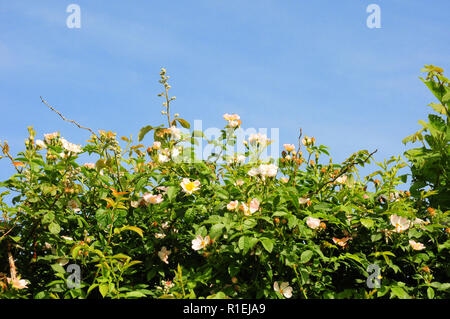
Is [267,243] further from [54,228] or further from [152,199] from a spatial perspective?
[54,228]

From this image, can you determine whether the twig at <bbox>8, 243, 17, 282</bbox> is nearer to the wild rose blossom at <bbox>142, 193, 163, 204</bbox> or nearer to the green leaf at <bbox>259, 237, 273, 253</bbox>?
the wild rose blossom at <bbox>142, 193, 163, 204</bbox>

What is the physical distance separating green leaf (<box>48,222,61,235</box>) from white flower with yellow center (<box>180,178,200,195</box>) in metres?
0.71

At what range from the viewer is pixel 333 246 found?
2.61 meters

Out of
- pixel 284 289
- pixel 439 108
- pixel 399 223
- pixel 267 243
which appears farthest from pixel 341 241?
pixel 439 108

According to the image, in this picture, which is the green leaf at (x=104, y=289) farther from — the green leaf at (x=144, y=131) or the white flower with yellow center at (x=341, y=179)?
the white flower with yellow center at (x=341, y=179)

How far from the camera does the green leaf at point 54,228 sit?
99.3 inches

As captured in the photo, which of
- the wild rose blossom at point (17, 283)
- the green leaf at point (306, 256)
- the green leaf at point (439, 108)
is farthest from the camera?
the green leaf at point (439, 108)

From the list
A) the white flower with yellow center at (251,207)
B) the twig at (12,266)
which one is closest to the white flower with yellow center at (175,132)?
the white flower with yellow center at (251,207)

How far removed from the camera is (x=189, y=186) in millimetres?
2629

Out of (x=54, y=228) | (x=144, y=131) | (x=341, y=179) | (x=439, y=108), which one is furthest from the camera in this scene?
(x=439, y=108)

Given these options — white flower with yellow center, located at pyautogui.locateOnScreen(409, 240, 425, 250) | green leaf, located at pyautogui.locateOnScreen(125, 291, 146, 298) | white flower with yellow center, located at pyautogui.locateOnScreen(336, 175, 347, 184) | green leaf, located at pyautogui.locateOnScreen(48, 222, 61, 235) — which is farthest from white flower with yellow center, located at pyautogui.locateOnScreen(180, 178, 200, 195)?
white flower with yellow center, located at pyautogui.locateOnScreen(409, 240, 425, 250)

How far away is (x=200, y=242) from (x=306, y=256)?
56 cm
